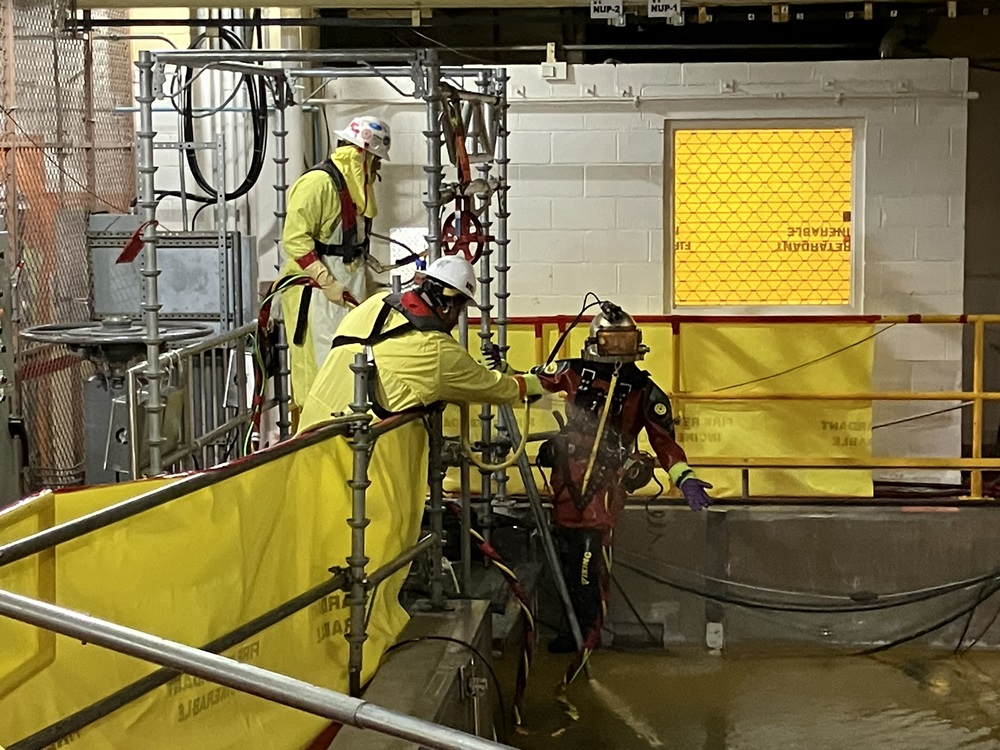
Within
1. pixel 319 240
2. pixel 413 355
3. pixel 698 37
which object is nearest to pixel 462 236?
pixel 319 240

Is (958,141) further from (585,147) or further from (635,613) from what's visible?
(635,613)

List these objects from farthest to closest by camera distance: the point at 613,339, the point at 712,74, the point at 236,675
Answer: the point at 712,74, the point at 613,339, the point at 236,675

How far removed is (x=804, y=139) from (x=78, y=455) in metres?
5.39

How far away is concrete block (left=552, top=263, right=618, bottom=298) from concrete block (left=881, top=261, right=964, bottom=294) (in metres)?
1.89

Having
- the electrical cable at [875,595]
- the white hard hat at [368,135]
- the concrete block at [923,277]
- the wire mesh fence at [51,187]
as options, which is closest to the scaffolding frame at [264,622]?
the white hard hat at [368,135]

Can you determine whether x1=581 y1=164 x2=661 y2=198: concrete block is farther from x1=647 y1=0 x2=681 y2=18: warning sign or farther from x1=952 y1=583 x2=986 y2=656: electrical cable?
x1=952 y1=583 x2=986 y2=656: electrical cable

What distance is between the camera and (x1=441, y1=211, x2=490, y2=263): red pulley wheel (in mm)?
6473

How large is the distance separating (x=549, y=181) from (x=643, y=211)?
69 centimetres

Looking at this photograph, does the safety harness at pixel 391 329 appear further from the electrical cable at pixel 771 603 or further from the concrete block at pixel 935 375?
the concrete block at pixel 935 375

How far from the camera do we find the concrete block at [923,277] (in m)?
9.41

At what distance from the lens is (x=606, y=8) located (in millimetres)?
8016

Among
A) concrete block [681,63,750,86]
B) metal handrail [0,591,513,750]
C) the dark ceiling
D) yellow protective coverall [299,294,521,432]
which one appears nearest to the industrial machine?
yellow protective coverall [299,294,521,432]

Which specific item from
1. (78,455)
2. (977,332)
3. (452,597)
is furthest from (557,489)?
(78,455)

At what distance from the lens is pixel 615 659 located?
7.63 meters
